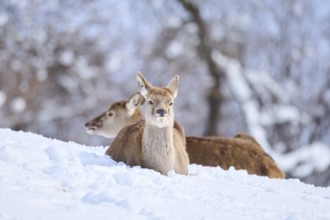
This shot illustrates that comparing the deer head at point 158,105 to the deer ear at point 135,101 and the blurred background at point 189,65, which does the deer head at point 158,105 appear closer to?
the deer ear at point 135,101

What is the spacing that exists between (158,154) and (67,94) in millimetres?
19173

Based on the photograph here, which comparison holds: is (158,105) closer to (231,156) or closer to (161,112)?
(161,112)

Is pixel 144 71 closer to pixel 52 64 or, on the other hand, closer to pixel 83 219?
pixel 52 64

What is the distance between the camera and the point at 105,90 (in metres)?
27.6

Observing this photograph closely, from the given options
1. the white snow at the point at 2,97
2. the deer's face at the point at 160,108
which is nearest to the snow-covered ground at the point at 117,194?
the deer's face at the point at 160,108

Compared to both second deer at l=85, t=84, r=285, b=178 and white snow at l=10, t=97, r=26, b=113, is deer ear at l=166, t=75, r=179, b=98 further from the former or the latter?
white snow at l=10, t=97, r=26, b=113

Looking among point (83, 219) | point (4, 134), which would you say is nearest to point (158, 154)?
point (4, 134)

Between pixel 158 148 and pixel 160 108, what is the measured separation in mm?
439

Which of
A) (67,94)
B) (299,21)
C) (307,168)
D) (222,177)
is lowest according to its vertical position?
(222,177)

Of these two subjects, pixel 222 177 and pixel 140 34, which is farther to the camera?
pixel 140 34

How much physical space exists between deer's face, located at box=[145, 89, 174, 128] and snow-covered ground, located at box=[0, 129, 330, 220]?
0.77 metres

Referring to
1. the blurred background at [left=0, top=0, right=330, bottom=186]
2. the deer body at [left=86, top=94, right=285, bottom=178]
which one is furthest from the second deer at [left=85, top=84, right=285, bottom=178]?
the blurred background at [left=0, top=0, right=330, bottom=186]

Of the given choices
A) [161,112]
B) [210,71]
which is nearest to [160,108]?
[161,112]

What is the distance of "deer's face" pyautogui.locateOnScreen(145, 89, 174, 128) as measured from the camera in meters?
8.45
